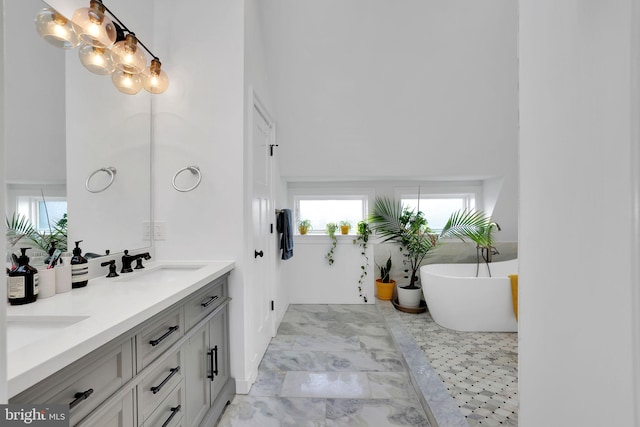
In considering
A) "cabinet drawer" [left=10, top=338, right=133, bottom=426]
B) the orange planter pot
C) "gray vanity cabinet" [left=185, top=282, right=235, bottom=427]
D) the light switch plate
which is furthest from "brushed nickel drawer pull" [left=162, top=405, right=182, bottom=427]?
the orange planter pot

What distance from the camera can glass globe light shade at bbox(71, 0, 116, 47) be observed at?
135 centimetres

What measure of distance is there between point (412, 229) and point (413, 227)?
31 mm

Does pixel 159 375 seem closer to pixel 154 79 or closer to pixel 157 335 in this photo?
pixel 157 335

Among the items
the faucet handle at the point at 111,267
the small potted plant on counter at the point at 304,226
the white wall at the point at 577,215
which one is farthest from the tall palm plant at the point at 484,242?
the faucet handle at the point at 111,267

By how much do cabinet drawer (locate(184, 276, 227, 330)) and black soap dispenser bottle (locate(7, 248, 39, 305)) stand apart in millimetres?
542

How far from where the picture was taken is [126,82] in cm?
165

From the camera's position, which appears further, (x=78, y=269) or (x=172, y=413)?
(x=78, y=269)

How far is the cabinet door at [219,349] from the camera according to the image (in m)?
1.67

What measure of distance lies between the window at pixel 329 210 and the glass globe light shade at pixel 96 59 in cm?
270

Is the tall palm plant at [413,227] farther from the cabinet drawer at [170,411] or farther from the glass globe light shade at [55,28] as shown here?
the glass globe light shade at [55,28]

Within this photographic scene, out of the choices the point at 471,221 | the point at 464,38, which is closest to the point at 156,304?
the point at 464,38

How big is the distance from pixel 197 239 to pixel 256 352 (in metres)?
0.95

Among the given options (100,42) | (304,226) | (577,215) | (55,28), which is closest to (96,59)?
(100,42)

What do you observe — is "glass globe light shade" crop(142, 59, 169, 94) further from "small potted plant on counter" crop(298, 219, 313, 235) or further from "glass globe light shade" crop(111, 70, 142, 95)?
"small potted plant on counter" crop(298, 219, 313, 235)
